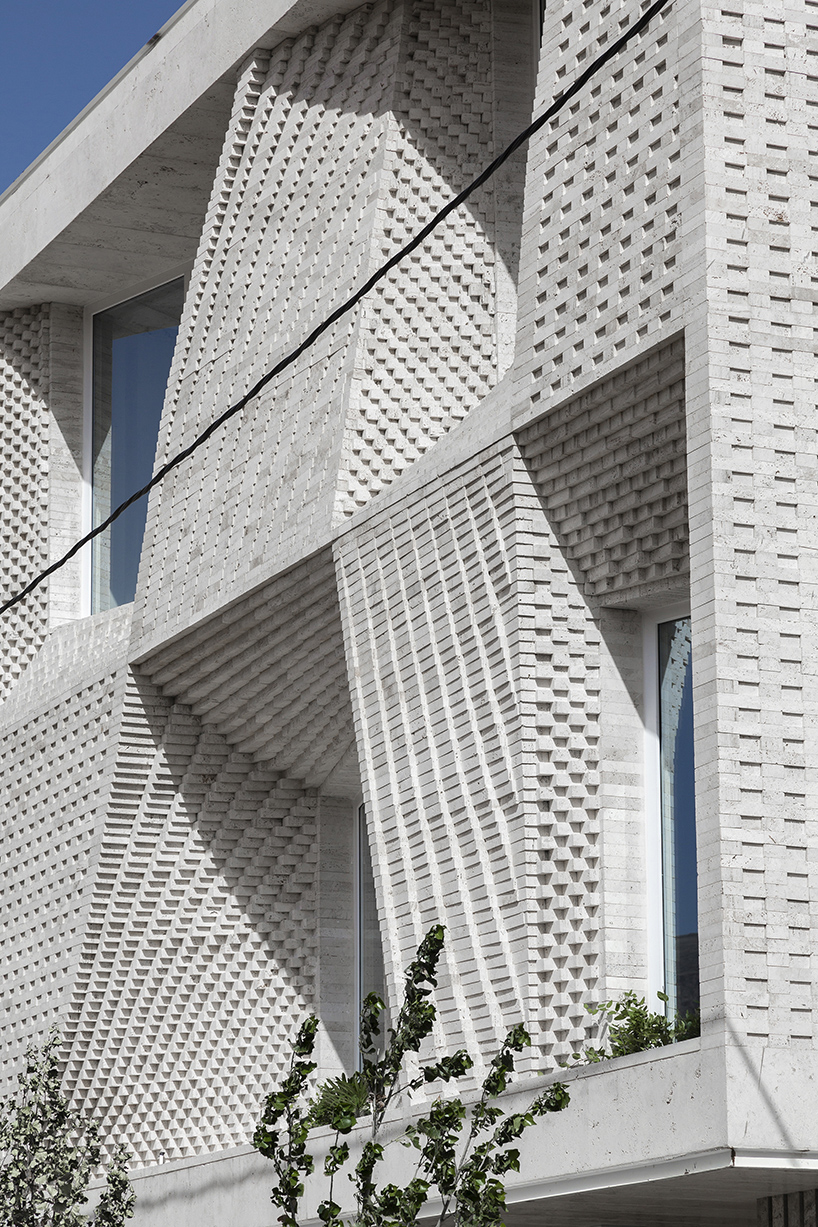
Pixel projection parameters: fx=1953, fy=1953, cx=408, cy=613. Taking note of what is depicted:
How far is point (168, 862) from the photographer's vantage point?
14664 mm

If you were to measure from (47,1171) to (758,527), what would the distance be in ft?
20.1

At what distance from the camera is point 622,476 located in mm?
9906

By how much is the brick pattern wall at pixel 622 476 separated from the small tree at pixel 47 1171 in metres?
4.72

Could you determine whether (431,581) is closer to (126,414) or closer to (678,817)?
(678,817)

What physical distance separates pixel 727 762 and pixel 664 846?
1964 millimetres

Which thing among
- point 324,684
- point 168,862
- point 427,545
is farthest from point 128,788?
point 427,545

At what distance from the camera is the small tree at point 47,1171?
37.8 feet

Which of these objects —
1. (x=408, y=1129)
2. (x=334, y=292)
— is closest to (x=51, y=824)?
(x=334, y=292)

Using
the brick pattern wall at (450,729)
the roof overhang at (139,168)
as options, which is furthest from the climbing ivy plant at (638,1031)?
the roof overhang at (139,168)

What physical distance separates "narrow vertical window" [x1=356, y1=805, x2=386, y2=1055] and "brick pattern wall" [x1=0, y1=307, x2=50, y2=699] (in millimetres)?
4546

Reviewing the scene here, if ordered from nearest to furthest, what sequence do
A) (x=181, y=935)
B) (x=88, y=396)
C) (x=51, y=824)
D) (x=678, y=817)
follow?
(x=678, y=817)
(x=181, y=935)
(x=51, y=824)
(x=88, y=396)

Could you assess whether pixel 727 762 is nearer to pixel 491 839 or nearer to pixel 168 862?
pixel 491 839

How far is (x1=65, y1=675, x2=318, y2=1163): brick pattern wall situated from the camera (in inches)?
574

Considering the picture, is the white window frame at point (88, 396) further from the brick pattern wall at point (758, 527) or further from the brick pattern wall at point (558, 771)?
the brick pattern wall at point (758, 527)
